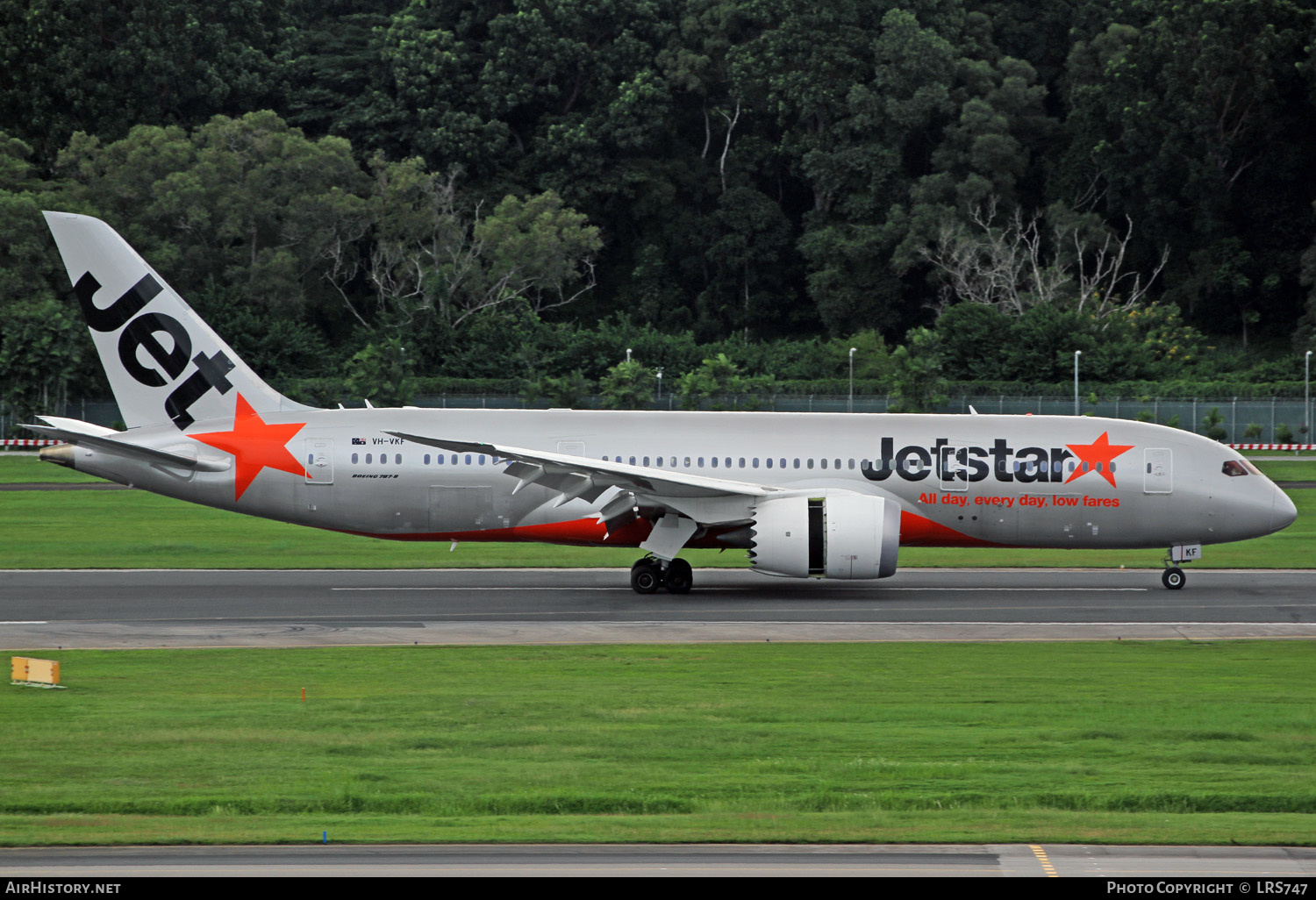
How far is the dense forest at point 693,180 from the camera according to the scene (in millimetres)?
90125

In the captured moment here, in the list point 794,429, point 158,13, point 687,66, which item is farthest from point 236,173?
point 794,429

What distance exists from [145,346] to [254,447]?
138 inches

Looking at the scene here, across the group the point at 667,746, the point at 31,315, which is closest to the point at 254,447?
the point at 667,746

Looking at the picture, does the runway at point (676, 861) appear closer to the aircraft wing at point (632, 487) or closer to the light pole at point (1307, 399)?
the aircraft wing at point (632, 487)

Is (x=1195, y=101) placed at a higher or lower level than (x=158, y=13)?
lower

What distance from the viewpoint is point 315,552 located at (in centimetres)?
3712

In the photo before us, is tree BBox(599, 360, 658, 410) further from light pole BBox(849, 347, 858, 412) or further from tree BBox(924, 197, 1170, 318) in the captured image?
tree BBox(924, 197, 1170, 318)

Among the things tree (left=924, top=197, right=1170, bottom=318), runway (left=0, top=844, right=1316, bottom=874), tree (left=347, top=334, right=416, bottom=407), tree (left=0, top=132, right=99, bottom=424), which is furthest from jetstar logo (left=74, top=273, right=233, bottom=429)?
tree (left=924, top=197, right=1170, bottom=318)

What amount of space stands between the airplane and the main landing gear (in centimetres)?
4

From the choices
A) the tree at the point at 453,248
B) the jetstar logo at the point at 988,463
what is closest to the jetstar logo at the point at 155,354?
the jetstar logo at the point at 988,463

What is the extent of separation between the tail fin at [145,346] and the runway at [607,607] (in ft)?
12.1
